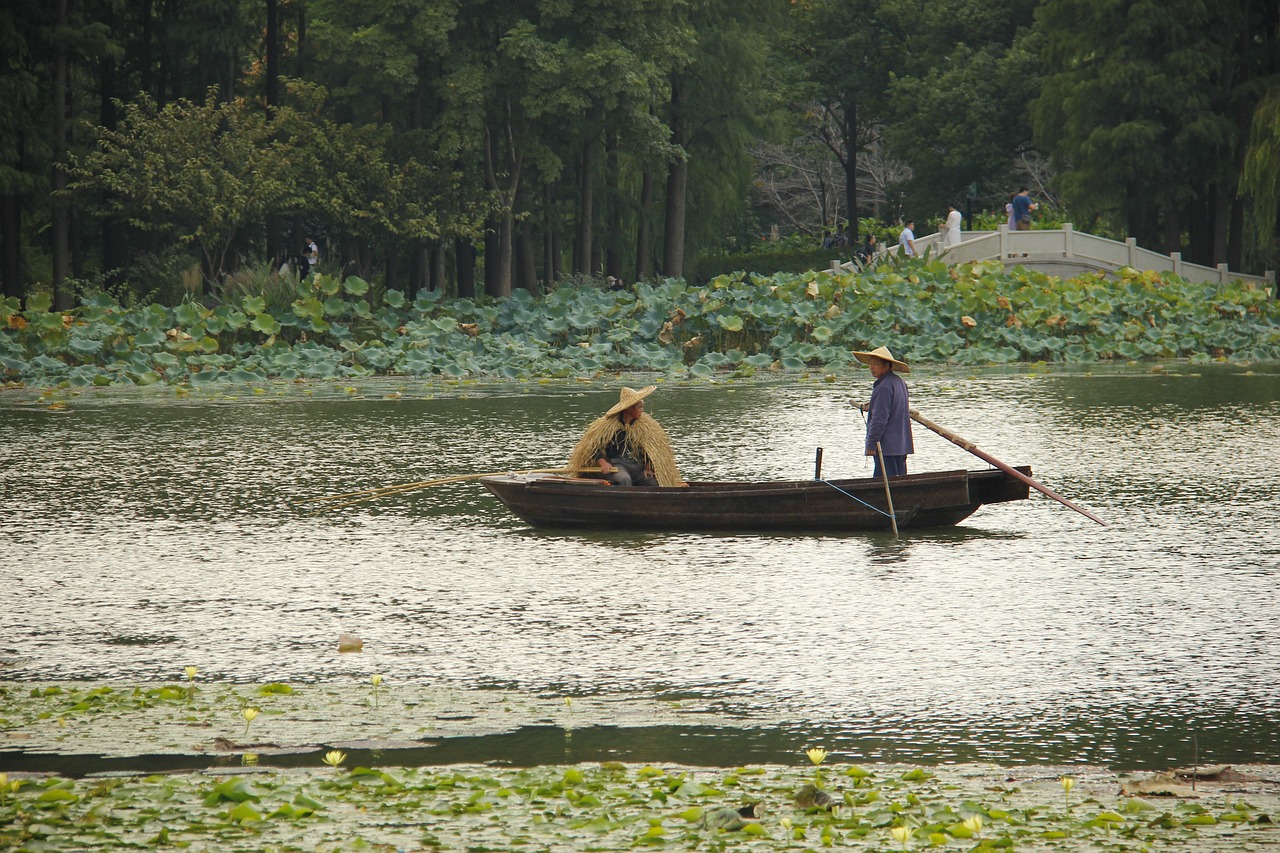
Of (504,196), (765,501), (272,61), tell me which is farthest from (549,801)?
(272,61)

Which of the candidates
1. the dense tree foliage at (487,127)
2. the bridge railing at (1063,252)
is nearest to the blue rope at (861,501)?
the dense tree foliage at (487,127)

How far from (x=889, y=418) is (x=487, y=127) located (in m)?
29.0

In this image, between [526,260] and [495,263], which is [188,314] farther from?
[526,260]

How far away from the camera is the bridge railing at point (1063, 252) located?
38938 mm

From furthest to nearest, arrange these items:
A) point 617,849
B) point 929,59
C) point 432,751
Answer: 1. point 929,59
2. point 432,751
3. point 617,849

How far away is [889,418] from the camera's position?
43.0 feet

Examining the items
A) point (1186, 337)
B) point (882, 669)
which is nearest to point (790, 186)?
point (1186, 337)

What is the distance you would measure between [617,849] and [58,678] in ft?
13.4

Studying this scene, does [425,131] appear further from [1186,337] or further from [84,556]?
[84,556]

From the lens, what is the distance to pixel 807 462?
54.1 feet

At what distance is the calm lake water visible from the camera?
7816 millimetres

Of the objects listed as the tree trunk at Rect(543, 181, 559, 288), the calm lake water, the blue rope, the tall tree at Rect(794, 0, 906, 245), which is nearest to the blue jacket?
the blue rope

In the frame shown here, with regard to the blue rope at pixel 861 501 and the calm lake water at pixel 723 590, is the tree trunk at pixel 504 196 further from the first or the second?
the blue rope at pixel 861 501

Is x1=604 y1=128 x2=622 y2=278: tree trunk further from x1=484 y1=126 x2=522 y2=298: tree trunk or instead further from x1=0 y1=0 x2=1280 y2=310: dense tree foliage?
x1=484 y1=126 x2=522 y2=298: tree trunk
